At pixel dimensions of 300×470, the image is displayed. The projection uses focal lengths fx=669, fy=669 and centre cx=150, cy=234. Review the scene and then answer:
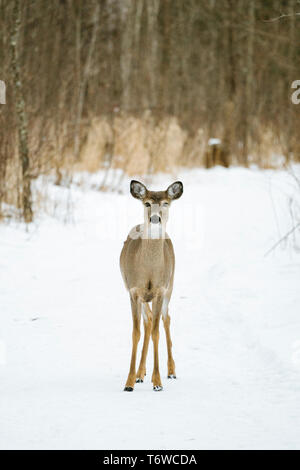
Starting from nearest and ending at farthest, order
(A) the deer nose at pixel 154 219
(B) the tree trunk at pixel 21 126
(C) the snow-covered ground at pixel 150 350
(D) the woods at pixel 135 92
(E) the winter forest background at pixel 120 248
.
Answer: (C) the snow-covered ground at pixel 150 350 < (E) the winter forest background at pixel 120 248 < (A) the deer nose at pixel 154 219 < (B) the tree trunk at pixel 21 126 < (D) the woods at pixel 135 92

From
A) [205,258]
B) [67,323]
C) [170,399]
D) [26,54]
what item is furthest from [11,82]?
[170,399]

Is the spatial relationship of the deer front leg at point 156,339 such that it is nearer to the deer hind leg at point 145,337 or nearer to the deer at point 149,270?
the deer at point 149,270

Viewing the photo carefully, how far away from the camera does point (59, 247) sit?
10359 mm

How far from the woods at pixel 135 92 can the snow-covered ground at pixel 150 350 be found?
5.04ft

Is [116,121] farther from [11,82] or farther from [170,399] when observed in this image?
[170,399]

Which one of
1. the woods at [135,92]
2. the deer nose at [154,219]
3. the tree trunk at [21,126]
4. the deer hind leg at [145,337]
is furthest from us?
the woods at [135,92]

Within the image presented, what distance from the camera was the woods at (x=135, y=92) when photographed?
36.8ft

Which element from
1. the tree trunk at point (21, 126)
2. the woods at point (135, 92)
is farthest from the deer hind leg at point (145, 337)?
the tree trunk at point (21, 126)

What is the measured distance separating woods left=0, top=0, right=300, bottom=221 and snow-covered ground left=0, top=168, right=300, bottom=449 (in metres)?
1.54

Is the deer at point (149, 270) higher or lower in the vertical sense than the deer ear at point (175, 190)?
lower

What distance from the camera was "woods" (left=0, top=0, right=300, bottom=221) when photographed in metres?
11.2

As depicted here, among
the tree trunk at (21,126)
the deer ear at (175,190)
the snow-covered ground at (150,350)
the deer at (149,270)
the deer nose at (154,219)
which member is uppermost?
the tree trunk at (21,126)

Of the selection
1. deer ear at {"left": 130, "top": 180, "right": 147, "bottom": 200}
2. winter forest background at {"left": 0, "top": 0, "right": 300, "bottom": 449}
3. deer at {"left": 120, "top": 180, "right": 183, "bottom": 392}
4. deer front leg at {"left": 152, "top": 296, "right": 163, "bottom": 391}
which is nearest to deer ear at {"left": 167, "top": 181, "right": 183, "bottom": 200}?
deer at {"left": 120, "top": 180, "right": 183, "bottom": 392}

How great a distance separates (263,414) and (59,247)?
6.53 meters
